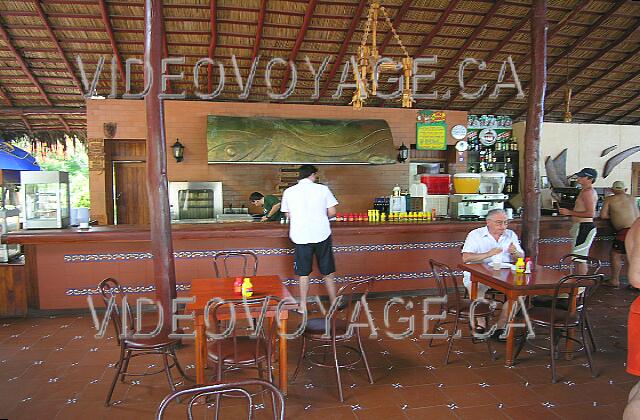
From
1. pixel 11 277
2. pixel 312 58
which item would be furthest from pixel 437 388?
pixel 312 58

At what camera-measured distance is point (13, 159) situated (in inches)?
237

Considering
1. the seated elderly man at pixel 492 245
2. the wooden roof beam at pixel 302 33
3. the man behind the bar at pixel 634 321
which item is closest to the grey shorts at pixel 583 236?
the seated elderly man at pixel 492 245

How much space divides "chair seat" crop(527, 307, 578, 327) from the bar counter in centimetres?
234

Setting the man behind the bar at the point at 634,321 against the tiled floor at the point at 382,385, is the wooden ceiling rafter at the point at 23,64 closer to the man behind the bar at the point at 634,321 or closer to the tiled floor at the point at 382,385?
the tiled floor at the point at 382,385

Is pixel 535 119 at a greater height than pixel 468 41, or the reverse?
pixel 468 41

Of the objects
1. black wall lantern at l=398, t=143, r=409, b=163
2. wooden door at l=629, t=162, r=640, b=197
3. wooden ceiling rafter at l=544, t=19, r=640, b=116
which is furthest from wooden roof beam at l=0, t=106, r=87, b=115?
wooden door at l=629, t=162, r=640, b=197

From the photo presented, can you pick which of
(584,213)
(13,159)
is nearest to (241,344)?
(13,159)

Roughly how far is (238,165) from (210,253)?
3.53 meters

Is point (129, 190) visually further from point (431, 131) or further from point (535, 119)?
point (535, 119)

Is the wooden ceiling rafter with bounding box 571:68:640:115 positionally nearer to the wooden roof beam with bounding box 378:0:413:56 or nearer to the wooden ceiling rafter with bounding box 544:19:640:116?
the wooden ceiling rafter with bounding box 544:19:640:116

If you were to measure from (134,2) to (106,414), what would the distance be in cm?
592

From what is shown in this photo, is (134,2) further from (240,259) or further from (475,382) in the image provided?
(475,382)

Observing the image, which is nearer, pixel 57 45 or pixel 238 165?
pixel 57 45

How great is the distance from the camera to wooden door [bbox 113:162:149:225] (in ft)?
29.8
